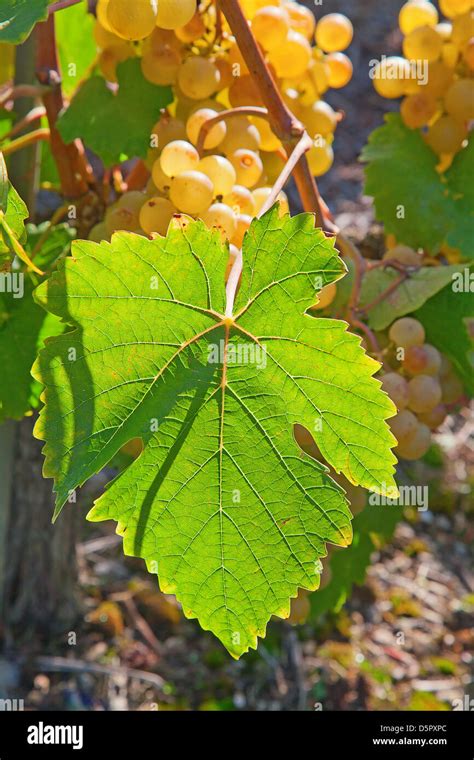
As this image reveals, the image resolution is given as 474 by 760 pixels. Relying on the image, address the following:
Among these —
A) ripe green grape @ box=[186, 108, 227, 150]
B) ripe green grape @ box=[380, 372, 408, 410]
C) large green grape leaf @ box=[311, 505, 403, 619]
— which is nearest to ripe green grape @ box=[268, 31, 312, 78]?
ripe green grape @ box=[186, 108, 227, 150]

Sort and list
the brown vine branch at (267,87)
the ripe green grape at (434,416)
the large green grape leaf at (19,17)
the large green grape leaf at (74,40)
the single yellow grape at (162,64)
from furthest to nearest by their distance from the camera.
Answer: the large green grape leaf at (74,40) → the ripe green grape at (434,416) → the single yellow grape at (162,64) → the brown vine branch at (267,87) → the large green grape leaf at (19,17)

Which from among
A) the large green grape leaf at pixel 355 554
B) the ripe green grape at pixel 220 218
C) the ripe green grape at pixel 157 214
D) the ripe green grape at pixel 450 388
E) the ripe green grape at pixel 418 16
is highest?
the ripe green grape at pixel 418 16

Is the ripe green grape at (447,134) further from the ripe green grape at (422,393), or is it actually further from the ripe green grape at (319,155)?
the ripe green grape at (422,393)

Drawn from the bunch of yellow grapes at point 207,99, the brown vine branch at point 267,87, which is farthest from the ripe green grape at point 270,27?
the brown vine branch at point 267,87

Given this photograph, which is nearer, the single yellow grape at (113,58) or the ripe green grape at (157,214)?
the ripe green grape at (157,214)

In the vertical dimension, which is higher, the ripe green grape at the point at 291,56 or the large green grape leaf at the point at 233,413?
the ripe green grape at the point at 291,56

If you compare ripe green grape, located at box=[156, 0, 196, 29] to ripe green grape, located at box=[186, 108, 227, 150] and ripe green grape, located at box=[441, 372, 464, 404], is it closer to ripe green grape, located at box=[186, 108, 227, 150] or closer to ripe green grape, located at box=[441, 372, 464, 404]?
ripe green grape, located at box=[186, 108, 227, 150]
